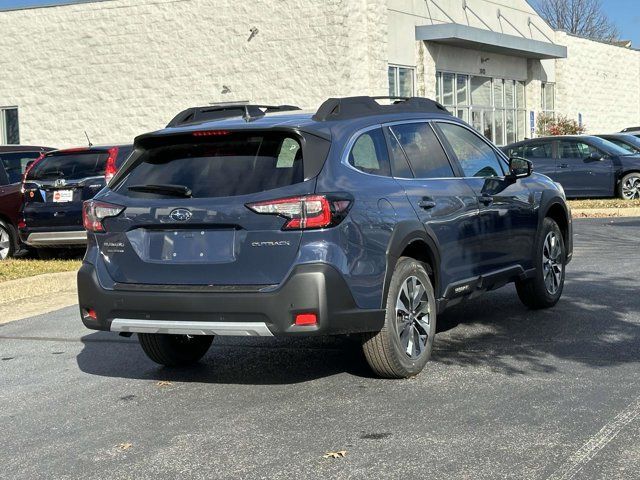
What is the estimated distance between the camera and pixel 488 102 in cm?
3553

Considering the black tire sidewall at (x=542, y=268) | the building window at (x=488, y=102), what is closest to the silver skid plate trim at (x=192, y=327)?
the black tire sidewall at (x=542, y=268)

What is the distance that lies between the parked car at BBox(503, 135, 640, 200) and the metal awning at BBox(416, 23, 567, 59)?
7.24 meters

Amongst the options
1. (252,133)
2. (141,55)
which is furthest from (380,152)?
(141,55)

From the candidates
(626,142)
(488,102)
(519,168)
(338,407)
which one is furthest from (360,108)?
(488,102)

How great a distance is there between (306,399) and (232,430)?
75cm

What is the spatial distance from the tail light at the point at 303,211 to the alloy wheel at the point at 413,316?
886mm

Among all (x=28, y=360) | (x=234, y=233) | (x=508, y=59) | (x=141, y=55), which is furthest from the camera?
(x=508, y=59)

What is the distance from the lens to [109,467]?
528 cm

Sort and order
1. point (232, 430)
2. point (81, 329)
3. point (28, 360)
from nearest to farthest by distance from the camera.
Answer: point (232, 430)
point (28, 360)
point (81, 329)

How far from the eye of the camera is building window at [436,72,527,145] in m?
32.7

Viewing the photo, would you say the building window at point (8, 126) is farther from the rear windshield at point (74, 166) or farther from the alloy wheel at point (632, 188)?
the alloy wheel at point (632, 188)

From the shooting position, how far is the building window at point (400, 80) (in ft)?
96.0

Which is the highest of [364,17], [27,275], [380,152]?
[364,17]

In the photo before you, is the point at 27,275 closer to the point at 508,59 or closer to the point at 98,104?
the point at 98,104
